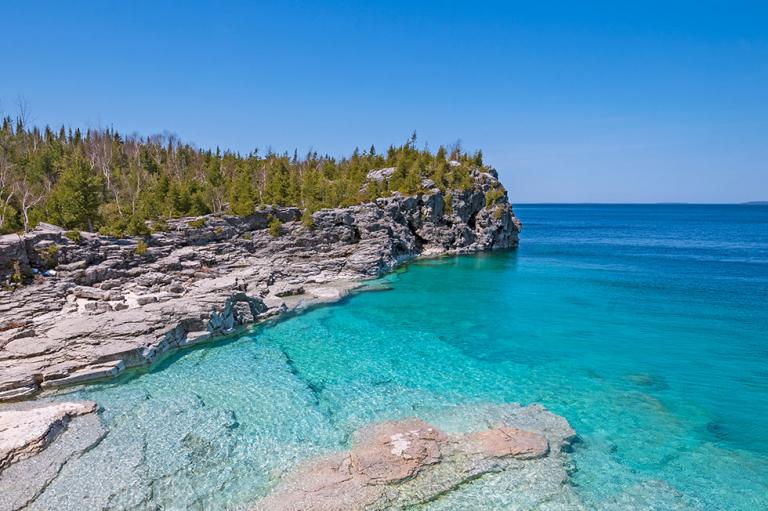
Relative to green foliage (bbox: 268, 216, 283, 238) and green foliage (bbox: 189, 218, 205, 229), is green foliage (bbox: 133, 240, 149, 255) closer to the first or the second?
green foliage (bbox: 189, 218, 205, 229)

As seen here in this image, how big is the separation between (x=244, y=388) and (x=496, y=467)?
13242 mm

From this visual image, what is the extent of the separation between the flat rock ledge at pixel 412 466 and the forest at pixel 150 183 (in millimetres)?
33150

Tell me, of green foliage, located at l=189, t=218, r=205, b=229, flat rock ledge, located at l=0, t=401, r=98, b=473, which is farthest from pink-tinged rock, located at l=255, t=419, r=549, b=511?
green foliage, located at l=189, t=218, r=205, b=229

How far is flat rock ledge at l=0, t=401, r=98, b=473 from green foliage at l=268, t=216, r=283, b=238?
30943 millimetres

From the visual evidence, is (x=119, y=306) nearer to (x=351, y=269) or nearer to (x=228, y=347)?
(x=228, y=347)

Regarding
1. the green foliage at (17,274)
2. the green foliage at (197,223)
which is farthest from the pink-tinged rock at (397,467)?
the green foliage at (197,223)

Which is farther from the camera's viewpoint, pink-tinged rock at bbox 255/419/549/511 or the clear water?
the clear water

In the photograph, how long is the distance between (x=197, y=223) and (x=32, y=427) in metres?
29.4

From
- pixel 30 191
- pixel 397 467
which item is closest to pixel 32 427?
pixel 397 467

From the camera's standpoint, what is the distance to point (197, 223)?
43281 mm

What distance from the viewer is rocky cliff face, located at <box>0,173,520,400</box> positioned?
22938 millimetres

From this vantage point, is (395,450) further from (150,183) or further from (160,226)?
(150,183)

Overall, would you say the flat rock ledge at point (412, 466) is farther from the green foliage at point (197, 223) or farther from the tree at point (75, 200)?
the tree at point (75, 200)

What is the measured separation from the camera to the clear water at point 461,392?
14.9 meters
